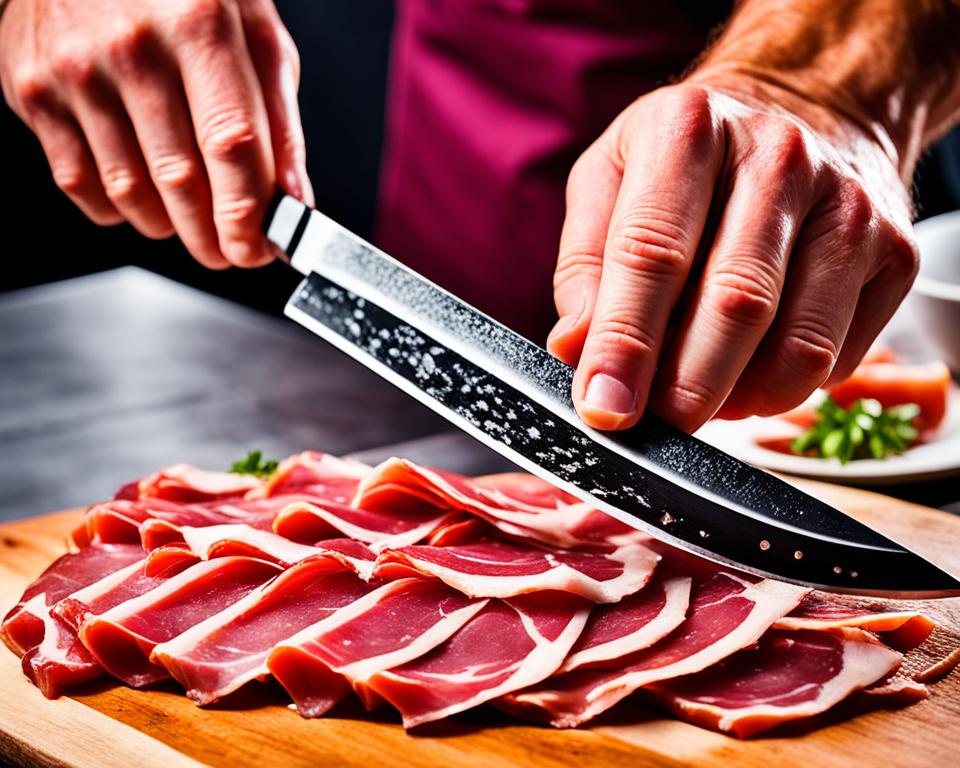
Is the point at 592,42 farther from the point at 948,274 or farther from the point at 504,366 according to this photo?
the point at 504,366

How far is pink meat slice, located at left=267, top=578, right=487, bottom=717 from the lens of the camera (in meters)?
1.83

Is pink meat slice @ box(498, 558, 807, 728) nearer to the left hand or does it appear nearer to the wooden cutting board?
the wooden cutting board

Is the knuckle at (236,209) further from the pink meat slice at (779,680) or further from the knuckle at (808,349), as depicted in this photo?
the pink meat slice at (779,680)

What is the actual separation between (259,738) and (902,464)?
1.84 metres

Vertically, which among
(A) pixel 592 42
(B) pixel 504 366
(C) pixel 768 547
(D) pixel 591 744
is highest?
(A) pixel 592 42

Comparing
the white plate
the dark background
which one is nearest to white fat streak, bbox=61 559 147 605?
the white plate

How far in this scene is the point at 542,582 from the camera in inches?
75.3

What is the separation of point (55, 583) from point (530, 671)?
102 cm

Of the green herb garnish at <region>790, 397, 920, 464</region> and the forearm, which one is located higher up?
the forearm

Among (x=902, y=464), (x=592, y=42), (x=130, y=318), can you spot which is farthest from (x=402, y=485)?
(x=130, y=318)

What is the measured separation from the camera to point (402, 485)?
2.32 metres

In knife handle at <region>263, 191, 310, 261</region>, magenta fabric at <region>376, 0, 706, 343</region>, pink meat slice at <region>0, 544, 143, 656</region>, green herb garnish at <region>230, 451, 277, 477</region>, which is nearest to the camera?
pink meat slice at <region>0, 544, 143, 656</region>

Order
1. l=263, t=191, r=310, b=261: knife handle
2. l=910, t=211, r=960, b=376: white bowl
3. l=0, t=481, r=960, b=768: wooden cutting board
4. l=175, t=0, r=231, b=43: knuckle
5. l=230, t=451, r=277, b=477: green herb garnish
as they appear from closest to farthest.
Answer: l=0, t=481, r=960, b=768: wooden cutting board → l=175, t=0, r=231, b=43: knuckle → l=263, t=191, r=310, b=261: knife handle → l=230, t=451, r=277, b=477: green herb garnish → l=910, t=211, r=960, b=376: white bowl

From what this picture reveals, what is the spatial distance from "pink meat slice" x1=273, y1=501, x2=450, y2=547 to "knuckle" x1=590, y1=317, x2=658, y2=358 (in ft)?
2.19
